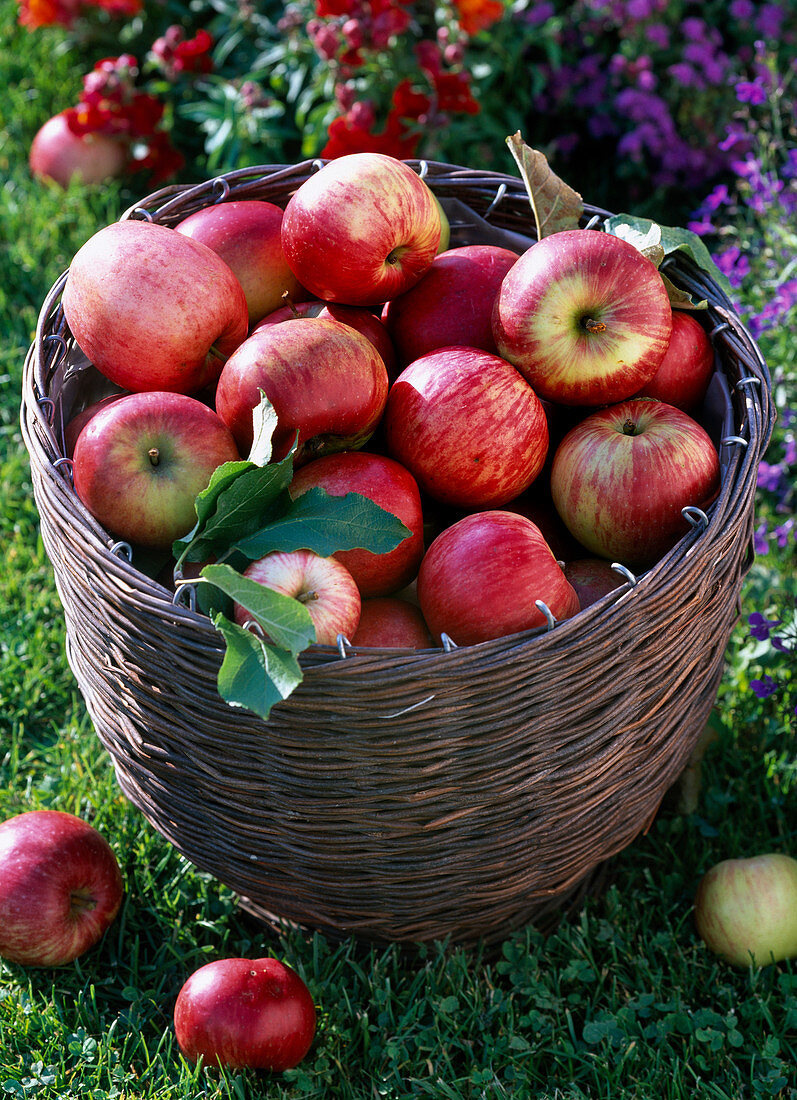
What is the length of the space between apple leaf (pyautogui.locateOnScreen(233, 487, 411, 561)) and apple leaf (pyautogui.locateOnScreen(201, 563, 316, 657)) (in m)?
0.14

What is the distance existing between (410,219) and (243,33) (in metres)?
2.31

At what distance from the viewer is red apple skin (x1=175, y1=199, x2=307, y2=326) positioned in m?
1.89

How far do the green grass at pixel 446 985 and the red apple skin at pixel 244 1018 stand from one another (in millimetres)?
45

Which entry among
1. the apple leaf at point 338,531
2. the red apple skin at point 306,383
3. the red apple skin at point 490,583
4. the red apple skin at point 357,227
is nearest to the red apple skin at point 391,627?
the red apple skin at point 490,583

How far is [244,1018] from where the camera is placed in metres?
1.57

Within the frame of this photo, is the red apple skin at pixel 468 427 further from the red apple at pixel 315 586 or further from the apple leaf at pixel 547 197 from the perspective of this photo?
the apple leaf at pixel 547 197

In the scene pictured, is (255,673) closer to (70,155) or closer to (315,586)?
(315,586)

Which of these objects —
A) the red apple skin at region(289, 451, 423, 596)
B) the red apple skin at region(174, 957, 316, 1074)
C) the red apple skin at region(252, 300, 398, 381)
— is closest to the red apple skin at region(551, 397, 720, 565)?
the red apple skin at region(289, 451, 423, 596)

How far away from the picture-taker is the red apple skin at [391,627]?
1.52 metres

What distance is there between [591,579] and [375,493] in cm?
38

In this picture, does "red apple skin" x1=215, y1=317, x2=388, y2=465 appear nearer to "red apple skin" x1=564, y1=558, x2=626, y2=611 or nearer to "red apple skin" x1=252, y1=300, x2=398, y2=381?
"red apple skin" x1=252, y1=300, x2=398, y2=381

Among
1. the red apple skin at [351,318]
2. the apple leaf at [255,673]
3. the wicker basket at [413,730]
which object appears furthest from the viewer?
the red apple skin at [351,318]

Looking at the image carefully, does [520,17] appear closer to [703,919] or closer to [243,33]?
A: [243,33]

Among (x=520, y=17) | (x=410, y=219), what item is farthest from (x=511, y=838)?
(x=520, y=17)
